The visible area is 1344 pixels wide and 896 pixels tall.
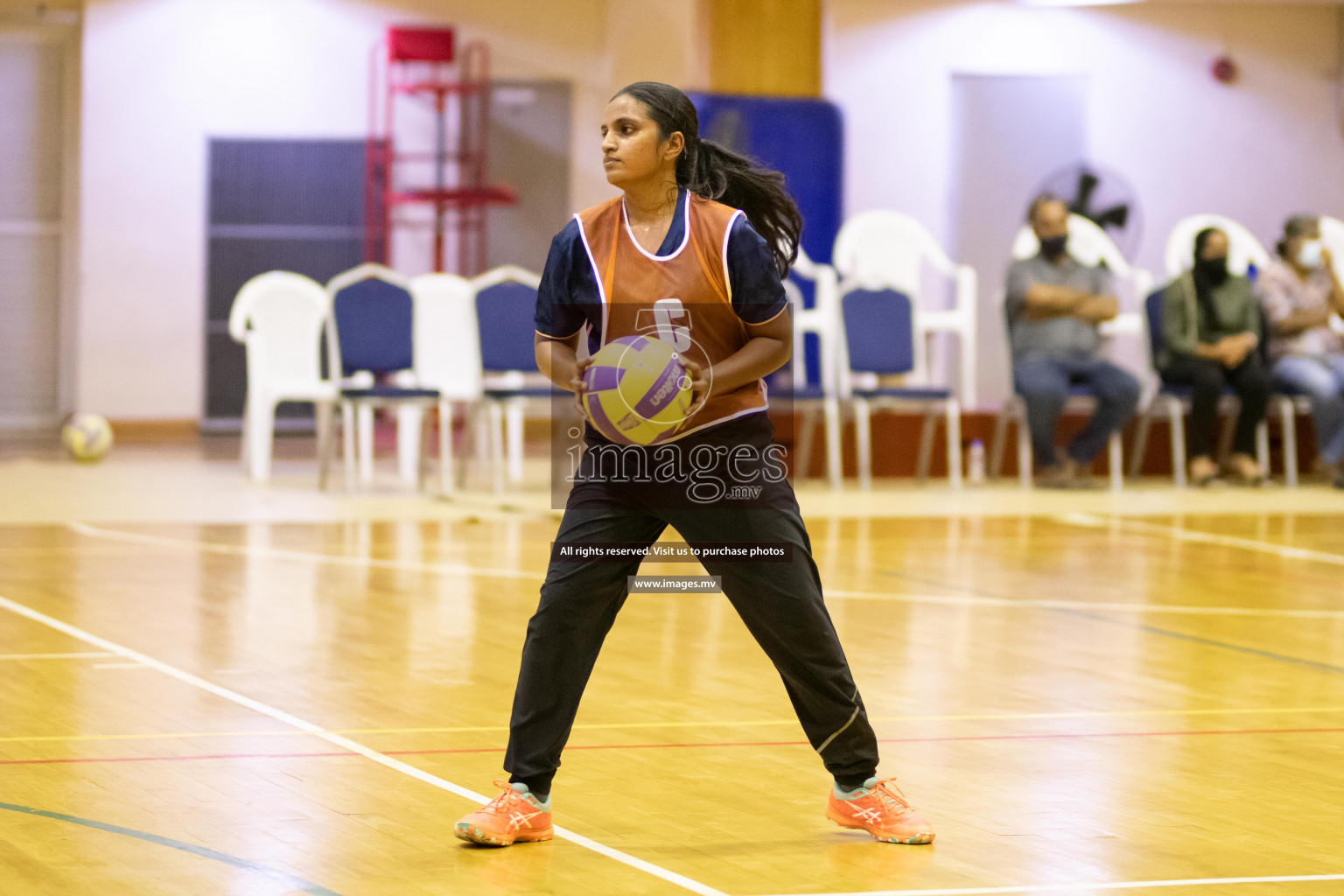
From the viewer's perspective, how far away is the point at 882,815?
2949 millimetres

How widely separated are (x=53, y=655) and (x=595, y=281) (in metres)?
2.40

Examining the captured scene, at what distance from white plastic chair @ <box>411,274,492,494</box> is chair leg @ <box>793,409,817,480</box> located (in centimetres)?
197

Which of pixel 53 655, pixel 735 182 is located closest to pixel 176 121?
pixel 53 655

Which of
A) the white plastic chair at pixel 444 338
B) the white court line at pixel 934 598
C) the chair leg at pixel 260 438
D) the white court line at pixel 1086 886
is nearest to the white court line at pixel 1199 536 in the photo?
the white court line at pixel 934 598

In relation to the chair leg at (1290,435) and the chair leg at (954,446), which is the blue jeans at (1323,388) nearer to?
the chair leg at (1290,435)

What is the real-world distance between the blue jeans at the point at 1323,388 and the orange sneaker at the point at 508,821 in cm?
858

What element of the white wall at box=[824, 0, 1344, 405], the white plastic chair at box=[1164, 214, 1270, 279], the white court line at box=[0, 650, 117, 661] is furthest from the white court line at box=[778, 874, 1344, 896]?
the white wall at box=[824, 0, 1344, 405]

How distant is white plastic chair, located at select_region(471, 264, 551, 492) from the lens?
360 inches

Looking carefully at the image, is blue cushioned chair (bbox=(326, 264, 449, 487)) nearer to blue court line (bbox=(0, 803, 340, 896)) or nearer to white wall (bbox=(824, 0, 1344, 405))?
white wall (bbox=(824, 0, 1344, 405))

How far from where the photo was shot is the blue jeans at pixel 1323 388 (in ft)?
34.1

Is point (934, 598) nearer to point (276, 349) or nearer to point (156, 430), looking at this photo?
point (276, 349)

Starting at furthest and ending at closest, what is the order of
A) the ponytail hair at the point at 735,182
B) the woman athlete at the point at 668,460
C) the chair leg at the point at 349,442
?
the chair leg at the point at 349,442 → the ponytail hair at the point at 735,182 → the woman athlete at the point at 668,460

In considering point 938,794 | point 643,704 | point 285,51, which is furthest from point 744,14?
point 938,794

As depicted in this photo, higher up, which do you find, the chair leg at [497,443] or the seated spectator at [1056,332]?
the seated spectator at [1056,332]
